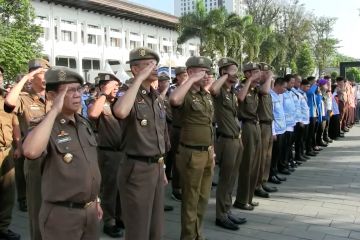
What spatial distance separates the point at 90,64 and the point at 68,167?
109 feet

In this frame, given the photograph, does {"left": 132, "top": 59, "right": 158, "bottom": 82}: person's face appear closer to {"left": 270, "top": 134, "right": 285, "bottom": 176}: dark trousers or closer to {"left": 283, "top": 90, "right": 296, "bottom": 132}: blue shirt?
{"left": 270, "top": 134, "right": 285, "bottom": 176}: dark trousers

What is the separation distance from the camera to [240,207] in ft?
19.0

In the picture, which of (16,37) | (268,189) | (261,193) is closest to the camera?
(261,193)

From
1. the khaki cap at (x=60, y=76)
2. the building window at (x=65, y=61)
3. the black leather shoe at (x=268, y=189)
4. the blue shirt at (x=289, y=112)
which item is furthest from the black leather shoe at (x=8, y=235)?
the building window at (x=65, y=61)

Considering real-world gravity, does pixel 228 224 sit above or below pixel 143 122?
below

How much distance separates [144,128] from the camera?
11.7ft

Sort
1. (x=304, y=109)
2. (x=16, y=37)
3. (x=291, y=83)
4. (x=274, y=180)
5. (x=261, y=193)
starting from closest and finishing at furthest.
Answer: (x=261, y=193), (x=274, y=180), (x=291, y=83), (x=304, y=109), (x=16, y=37)

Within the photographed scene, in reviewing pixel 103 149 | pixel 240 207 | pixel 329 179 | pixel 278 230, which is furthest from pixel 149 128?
pixel 329 179

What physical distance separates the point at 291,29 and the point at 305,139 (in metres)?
35.8

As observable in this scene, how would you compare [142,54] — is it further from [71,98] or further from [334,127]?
[334,127]

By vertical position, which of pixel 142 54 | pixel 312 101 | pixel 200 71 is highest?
pixel 142 54

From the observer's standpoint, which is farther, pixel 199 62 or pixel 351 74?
pixel 351 74

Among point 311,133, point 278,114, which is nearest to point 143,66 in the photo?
point 278,114

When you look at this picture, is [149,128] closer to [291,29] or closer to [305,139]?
[305,139]
